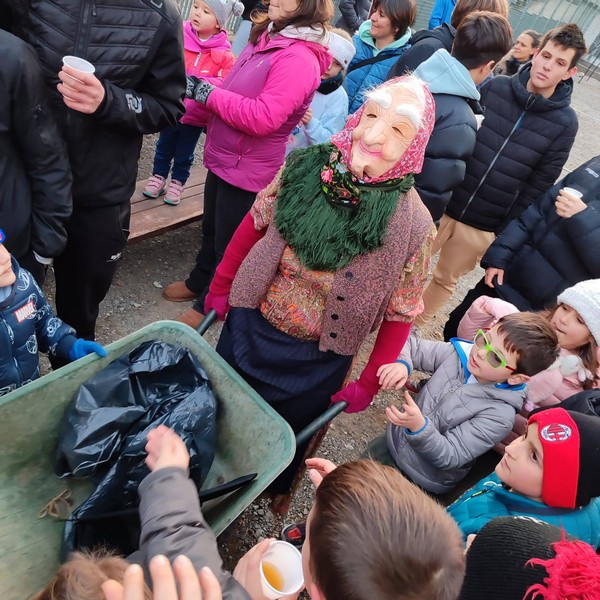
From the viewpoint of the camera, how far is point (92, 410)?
1592 mm

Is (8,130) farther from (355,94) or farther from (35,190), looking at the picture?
(355,94)

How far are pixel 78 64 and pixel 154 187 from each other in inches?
76.6

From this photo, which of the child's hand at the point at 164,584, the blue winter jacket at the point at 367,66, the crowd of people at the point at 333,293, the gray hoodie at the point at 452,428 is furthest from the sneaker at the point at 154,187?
the child's hand at the point at 164,584

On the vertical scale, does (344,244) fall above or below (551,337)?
above

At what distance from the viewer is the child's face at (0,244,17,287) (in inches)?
60.7

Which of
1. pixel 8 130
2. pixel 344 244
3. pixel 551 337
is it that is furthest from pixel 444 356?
pixel 8 130

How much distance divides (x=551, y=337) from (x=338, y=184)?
113 cm

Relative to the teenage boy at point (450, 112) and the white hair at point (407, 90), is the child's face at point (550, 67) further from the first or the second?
→ the white hair at point (407, 90)

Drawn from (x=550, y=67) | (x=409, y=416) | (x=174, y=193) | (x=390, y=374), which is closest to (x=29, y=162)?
(x=390, y=374)

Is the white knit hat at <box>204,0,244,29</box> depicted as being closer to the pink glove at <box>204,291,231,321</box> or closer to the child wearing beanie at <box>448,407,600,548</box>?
the pink glove at <box>204,291,231,321</box>

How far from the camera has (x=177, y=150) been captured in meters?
3.77

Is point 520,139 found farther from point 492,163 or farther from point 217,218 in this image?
point 217,218

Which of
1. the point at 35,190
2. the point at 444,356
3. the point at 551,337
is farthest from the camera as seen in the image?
the point at 444,356

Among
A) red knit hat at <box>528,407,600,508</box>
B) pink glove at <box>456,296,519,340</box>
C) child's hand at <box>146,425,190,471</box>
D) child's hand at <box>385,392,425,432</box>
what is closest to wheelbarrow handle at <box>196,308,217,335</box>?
child's hand at <box>146,425,190,471</box>
